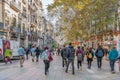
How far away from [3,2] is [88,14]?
13.2m

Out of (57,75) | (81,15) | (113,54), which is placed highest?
(81,15)

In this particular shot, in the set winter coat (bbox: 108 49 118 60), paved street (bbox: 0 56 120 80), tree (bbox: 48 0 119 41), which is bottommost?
paved street (bbox: 0 56 120 80)

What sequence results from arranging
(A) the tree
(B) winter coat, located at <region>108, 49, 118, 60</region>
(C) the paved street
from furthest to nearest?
1. (A) the tree
2. (B) winter coat, located at <region>108, 49, 118, 60</region>
3. (C) the paved street

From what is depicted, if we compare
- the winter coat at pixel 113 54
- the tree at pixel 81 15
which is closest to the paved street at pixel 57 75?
the winter coat at pixel 113 54

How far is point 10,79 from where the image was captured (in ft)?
58.9

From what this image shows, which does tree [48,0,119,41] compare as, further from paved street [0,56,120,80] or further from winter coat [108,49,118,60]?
winter coat [108,49,118,60]

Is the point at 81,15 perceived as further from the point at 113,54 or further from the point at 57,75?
the point at 57,75

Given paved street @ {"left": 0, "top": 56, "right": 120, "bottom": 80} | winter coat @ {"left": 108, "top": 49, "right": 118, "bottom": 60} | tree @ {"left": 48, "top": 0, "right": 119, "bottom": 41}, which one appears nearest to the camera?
paved street @ {"left": 0, "top": 56, "right": 120, "bottom": 80}

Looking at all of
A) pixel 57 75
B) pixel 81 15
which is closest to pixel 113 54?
pixel 57 75

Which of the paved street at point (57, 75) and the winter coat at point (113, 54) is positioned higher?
the winter coat at point (113, 54)

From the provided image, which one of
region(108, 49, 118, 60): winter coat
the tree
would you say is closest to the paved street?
region(108, 49, 118, 60): winter coat

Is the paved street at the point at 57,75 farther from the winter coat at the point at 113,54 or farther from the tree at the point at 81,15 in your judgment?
the tree at the point at 81,15

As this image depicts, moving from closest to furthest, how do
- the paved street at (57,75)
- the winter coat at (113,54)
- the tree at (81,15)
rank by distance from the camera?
the paved street at (57,75), the winter coat at (113,54), the tree at (81,15)

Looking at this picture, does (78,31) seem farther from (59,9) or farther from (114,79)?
(114,79)
